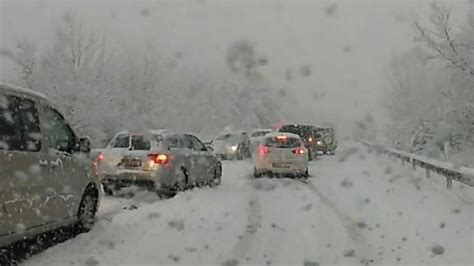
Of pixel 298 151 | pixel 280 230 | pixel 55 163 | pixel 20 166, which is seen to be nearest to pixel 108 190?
pixel 280 230

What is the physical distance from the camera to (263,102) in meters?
88.1

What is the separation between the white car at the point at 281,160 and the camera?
20.2 meters

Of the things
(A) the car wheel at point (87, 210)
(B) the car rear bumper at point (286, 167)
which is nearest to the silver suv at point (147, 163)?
(A) the car wheel at point (87, 210)

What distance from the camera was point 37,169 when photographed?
7.52 metres

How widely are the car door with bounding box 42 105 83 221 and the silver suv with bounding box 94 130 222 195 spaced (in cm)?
467

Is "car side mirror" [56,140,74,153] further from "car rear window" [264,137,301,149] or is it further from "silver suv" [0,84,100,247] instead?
"car rear window" [264,137,301,149]

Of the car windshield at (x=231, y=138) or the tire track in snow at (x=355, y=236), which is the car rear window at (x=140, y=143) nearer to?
the tire track in snow at (x=355, y=236)

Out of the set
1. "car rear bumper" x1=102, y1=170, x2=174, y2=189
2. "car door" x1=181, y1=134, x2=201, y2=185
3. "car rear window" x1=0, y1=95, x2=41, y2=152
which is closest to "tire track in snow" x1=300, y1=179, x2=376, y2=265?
"car door" x1=181, y1=134, x2=201, y2=185

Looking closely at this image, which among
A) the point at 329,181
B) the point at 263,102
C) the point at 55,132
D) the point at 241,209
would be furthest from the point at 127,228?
the point at 263,102

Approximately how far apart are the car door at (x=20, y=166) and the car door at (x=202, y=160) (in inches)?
335

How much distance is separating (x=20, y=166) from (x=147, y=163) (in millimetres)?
6914

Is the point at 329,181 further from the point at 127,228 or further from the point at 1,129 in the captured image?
the point at 1,129

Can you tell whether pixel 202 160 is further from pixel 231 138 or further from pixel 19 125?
→ pixel 231 138

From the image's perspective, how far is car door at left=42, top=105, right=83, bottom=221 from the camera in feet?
26.2
